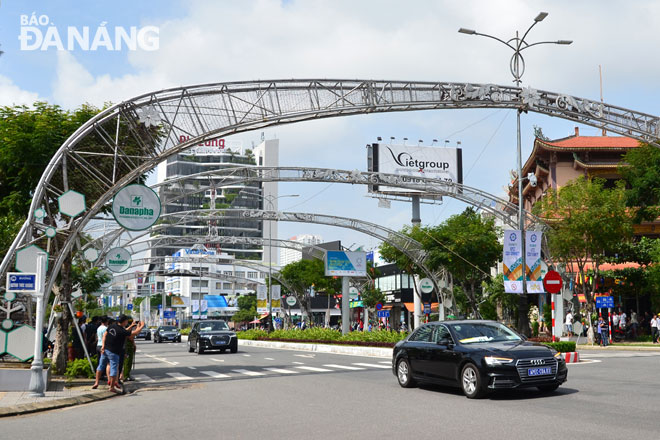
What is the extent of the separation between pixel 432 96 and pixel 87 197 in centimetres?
1112

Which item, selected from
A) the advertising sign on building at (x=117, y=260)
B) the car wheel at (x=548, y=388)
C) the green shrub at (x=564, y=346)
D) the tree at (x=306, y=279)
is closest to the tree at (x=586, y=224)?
the green shrub at (x=564, y=346)

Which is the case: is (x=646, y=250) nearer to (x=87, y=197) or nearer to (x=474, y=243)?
(x=474, y=243)

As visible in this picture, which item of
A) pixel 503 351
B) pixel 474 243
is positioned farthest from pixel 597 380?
pixel 474 243

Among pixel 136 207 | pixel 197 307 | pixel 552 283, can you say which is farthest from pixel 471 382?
pixel 197 307

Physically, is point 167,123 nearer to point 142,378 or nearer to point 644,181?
point 142,378

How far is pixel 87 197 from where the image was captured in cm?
1998

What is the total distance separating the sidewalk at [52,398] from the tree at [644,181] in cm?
3497

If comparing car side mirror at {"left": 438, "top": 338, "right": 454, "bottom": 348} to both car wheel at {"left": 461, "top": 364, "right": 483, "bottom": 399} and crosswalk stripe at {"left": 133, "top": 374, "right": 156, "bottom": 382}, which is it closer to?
car wheel at {"left": 461, "top": 364, "right": 483, "bottom": 399}

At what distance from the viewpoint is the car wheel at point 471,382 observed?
1245 centimetres

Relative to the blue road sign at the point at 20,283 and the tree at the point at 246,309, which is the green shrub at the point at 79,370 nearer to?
the blue road sign at the point at 20,283

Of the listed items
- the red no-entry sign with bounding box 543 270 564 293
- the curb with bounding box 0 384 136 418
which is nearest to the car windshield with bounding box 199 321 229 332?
the red no-entry sign with bounding box 543 270 564 293

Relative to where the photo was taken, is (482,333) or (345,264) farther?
(345,264)

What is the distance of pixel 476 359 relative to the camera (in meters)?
12.6

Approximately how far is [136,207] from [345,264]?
88.7 ft
